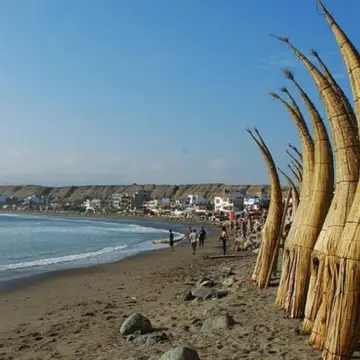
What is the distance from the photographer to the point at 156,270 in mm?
21516

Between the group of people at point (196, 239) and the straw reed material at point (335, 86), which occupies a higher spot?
the straw reed material at point (335, 86)

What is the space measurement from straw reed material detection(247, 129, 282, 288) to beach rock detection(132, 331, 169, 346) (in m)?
4.09

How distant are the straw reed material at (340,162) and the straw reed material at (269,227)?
534 cm

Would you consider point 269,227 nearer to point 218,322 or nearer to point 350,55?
point 218,322

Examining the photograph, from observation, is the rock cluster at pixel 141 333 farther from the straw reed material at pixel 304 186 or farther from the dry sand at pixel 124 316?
the straw reed material at pixel 304 186

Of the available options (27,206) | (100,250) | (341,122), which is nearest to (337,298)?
(341,122)

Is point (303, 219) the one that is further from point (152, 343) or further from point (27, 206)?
point (27, 206)

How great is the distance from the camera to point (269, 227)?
1191 centimetres

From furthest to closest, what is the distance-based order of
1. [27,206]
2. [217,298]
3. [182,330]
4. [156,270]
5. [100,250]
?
1. [27,206]
2. [100,250]
3. [156,270]
4. [217,298]
5. [182,330]

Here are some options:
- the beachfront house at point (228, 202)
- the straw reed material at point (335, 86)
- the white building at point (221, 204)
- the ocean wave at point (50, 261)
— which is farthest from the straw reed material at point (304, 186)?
the white building at point (221, 204)

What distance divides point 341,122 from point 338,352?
2655mm

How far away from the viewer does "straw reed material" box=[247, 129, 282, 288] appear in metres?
11.7

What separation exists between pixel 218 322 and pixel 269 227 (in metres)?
4.25

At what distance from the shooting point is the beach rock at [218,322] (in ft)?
26.2
